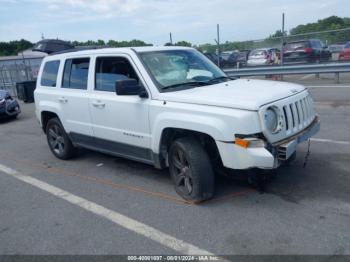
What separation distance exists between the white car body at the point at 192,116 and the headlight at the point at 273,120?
5cm

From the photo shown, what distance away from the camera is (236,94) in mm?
3922

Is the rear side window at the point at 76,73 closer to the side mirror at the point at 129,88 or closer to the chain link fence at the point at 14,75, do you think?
the side mirror at the point at 129,88

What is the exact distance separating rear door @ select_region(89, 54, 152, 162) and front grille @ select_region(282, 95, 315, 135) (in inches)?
65.8

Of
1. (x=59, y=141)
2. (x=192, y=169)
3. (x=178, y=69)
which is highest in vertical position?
→ (x=178, y=69)

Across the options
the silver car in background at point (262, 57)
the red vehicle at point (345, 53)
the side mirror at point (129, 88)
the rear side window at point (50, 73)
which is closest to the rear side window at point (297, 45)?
the silver car in background at point (262, 57)

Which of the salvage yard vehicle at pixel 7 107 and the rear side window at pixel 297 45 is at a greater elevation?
the rear side window at pixel 297 45

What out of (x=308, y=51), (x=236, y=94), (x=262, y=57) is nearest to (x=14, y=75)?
(x=262, y=57)

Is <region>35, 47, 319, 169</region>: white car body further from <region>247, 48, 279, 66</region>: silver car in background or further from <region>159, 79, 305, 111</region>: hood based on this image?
<region>247, 48, 279, 66</region>: silver car in background

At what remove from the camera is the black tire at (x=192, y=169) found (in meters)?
3.95

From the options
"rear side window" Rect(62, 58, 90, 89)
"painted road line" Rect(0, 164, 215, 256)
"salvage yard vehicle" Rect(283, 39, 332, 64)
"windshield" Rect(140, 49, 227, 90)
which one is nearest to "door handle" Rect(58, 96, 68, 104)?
"rear side window" Rect(62, 58, 90, 89)

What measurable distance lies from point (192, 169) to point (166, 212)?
578 millimetres

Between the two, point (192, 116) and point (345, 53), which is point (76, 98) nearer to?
point (192, 116)

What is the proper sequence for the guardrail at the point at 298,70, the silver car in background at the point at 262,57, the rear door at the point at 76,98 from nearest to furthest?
1. the rear door at the point at 76,98
2. the guardrail at the point at 298,70
3. the silver car in background at the point at 262,57

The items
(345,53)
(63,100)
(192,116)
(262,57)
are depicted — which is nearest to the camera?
(192,116)
